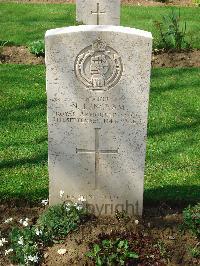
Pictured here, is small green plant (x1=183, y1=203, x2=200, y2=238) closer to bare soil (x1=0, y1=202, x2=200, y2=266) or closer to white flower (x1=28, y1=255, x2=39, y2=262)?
Result: bare soil (x1=0, y1=202, x2=200, y2=266)

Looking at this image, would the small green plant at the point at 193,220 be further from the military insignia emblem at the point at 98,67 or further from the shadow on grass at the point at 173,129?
the shadow on grass at the point at 173,129

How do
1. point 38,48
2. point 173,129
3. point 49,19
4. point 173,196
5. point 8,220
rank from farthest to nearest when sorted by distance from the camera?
1. point 49,19
2. point 38,48
3. point 173,129
4. point 173,196
5. point 8,220

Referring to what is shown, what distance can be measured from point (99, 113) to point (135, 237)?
1091 millimetres

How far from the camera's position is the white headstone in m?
4.06

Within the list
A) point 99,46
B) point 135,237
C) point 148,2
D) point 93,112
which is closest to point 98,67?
point 99,46

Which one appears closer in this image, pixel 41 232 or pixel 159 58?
pixel 41 232

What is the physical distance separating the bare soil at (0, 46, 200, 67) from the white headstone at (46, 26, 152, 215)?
491 cm

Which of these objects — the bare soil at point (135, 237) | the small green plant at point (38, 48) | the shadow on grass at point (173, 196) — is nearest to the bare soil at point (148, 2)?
the small green plant at point (38, 48)

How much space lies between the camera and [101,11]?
34.7 feet

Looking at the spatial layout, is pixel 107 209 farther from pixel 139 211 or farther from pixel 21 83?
pixel 21 83

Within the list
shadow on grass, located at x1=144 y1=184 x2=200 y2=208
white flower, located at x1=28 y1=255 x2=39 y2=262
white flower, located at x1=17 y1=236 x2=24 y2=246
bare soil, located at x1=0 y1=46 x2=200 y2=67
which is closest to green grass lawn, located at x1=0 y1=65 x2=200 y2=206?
shadow on grass, located at x1=144 y1=184 x2=200 y2=208

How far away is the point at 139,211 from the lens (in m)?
4.79

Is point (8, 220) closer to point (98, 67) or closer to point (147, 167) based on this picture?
point (98, 67)

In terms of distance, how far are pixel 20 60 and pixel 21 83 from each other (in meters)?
1.24
